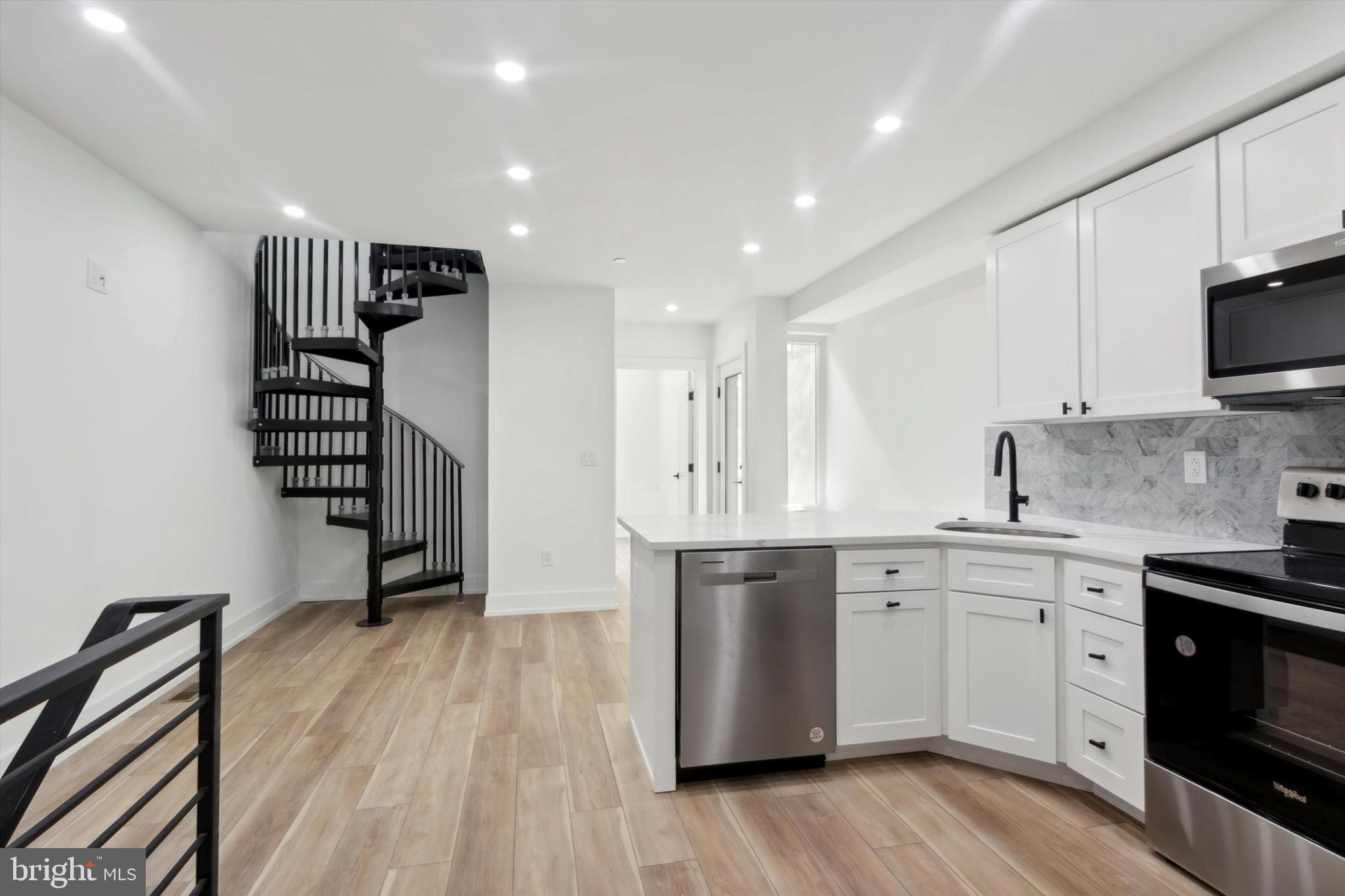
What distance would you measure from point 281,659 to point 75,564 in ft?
4.20

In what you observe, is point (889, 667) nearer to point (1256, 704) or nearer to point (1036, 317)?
point (1256, 704)

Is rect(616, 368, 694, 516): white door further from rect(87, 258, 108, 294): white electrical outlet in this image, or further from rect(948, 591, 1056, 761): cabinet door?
rect(948, 591, 1056, 761): cabinet door

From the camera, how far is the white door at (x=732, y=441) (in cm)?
583

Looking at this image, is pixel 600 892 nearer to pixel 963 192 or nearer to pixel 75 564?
pixel 75 564

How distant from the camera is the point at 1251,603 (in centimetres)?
166

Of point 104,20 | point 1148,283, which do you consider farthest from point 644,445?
point 104,20

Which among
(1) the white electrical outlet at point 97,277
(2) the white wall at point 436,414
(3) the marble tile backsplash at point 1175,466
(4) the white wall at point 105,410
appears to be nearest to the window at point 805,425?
(3) the marble tile backsplash at point 1175,466

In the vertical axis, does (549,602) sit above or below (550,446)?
below

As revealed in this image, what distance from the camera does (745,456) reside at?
534 centimetres

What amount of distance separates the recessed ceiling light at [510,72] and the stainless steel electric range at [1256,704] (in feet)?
8.21

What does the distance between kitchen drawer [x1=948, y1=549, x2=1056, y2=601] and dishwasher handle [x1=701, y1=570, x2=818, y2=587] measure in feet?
1.86

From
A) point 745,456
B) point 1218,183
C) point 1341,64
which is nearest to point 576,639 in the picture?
point 745,456

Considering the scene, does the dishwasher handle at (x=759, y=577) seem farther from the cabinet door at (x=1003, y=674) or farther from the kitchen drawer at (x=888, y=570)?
the cabinet door at (x=1003, y=674)

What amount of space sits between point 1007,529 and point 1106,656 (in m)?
0.70
